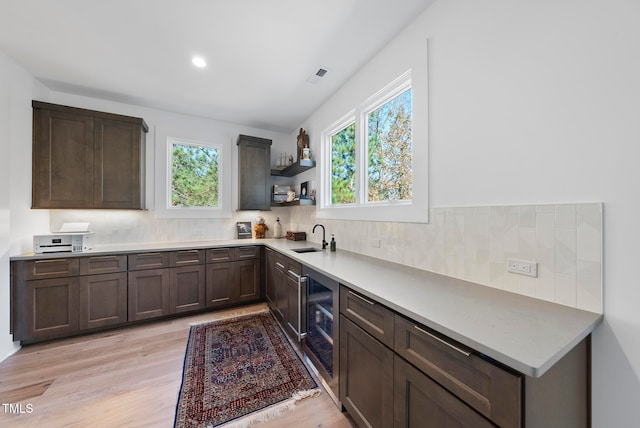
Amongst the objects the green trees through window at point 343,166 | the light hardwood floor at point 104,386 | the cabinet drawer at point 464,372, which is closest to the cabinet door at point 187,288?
the light hardwood floor at point 104,386

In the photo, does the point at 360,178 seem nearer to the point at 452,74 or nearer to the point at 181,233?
the point at 452,74

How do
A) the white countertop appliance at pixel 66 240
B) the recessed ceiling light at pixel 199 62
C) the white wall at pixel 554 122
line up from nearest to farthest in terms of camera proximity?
the white wall at pixel 554 122 < the recessed ceiling light at pixel 199 62 < the white countertop appliance at pixel 66 240

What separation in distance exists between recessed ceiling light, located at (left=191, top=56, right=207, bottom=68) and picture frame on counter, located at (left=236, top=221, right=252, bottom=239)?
→ 223 centimetres

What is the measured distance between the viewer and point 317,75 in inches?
98.8

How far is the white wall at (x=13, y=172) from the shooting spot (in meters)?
2.13

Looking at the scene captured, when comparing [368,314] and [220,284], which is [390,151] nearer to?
[368,314]

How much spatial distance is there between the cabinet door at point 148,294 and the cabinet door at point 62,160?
1046 mm

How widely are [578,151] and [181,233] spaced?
4.04 meters

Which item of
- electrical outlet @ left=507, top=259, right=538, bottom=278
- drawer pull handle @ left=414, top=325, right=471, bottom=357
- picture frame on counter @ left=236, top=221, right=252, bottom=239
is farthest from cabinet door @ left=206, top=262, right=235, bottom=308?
electrical outlet @ left=507, top=259, right=538, bottom=278

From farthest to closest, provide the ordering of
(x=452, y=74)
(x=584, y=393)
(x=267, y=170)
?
1. (x=267, y=170)
2. (x=452, y=74)
3. (x=584, y=393)

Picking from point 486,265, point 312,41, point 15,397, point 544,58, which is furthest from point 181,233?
point 544,58

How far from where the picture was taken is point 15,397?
1677 millimetres

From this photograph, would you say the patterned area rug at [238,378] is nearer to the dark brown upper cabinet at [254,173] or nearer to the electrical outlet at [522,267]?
the electrical outlet at [522,267]

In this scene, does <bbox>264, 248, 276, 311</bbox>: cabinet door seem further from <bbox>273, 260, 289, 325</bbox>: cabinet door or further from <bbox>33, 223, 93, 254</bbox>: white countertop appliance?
<bbox>33, 223, 93, 254</bbox>: white countertop appliance
